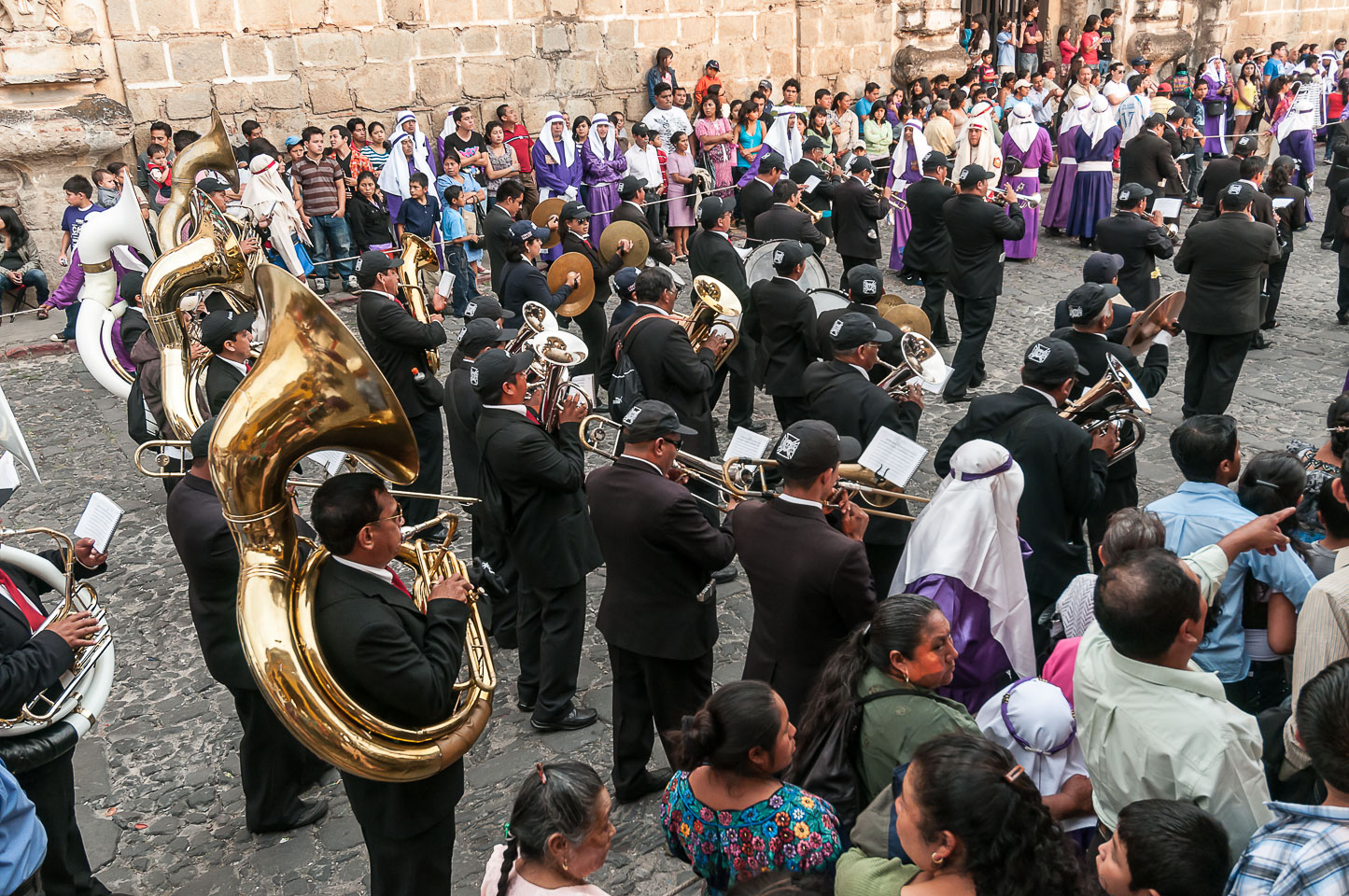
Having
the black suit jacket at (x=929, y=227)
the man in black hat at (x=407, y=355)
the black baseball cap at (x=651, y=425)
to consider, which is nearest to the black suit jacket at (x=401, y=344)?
the man in black hat at (x=407, y=355)

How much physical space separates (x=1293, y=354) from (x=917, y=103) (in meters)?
7.15

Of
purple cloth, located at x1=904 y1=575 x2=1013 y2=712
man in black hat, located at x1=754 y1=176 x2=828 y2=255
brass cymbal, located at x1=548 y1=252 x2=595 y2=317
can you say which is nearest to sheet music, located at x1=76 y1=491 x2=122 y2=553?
purple cloth, located at x1=904 y1=575 x2=1013 y2=712

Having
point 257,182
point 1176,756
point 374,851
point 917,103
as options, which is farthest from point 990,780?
point 917,103

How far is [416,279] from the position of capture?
716 cm

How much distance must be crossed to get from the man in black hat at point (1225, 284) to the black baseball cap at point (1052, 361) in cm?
305

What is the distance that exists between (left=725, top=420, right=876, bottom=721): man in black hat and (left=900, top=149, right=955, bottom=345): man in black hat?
6.16m

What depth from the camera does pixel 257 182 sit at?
37.5 feet

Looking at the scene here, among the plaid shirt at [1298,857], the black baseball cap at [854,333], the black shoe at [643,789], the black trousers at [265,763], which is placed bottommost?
the black shoe at [643,789]

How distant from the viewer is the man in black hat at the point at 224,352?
5.85 metres

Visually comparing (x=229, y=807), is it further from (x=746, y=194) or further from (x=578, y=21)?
(x=578, y=21)

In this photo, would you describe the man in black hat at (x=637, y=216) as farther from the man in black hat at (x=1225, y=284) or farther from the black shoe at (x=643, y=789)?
the black shoe at (x=643, y=789)

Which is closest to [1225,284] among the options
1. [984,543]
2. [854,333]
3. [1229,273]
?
[1229,273]

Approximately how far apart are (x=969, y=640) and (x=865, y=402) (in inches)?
74.9

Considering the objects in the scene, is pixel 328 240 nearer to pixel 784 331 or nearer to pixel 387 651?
pixel 784 331
